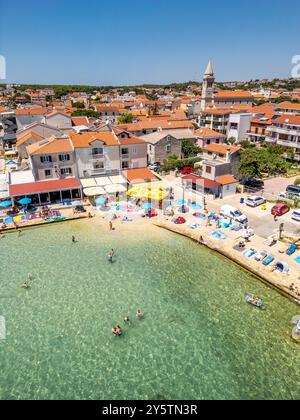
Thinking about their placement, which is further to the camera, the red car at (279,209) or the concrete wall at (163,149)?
the concrete wall at (163,149)

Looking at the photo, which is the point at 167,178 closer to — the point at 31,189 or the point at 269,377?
the point at 31,189

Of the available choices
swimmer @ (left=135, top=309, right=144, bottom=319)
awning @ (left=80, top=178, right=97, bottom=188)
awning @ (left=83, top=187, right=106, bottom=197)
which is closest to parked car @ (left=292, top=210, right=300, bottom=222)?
swimmer @ (left=135, top=309, right=144, bottom=319)

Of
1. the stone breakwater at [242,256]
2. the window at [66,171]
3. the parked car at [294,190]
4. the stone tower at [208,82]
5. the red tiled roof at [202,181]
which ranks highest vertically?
the stone tower at [208,82]

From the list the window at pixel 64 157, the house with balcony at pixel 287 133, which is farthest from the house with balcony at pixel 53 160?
the house with balcony at pixel 287 133

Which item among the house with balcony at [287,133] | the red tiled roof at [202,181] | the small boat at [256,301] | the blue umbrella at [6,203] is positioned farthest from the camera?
the house with balcony at [287,133]

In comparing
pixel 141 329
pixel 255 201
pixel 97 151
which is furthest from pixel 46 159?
pixel 255 201

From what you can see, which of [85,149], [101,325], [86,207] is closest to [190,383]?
[101,325]

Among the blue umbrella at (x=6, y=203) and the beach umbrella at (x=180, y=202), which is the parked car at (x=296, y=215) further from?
the blue umbrella at (x=6, y=203)
